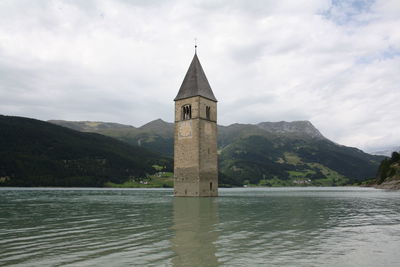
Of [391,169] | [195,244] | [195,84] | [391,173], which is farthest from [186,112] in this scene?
[391,169]

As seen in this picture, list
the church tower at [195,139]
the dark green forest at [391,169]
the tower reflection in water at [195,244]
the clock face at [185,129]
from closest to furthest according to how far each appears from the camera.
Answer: the tower reflection in water at [195,244] → the church tower at [195,139] → the clock face at [185,129] → the dark green forest at [391,169]

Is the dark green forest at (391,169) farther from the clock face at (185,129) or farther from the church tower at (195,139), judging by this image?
the clock face at (185,129)

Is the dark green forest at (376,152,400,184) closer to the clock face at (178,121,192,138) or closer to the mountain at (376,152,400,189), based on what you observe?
the mountain at (376,152,400,189)

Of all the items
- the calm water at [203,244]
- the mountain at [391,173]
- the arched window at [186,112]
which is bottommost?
the calm water at [203,244]

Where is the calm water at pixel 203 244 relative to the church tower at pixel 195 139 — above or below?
below

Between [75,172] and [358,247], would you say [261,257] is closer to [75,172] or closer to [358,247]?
[358,247]

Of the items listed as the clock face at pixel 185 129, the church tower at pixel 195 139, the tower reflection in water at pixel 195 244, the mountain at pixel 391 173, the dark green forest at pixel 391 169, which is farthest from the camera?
the dark green forest at pixel 391 169

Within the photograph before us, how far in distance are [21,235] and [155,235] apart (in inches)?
257

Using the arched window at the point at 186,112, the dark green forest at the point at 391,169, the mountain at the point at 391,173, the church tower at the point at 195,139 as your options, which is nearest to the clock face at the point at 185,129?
the church tower at the point at 195,139

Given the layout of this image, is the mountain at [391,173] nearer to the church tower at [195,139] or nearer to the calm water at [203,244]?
the church tower at [195,139]

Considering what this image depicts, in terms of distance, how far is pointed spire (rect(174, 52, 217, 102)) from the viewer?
5988 cm

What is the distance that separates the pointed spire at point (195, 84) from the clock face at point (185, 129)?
470cm

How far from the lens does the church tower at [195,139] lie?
5640cm

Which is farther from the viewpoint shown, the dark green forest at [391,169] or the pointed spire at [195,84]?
the dark green forest at [391,169]
